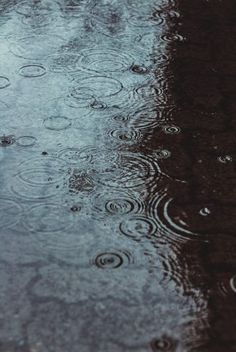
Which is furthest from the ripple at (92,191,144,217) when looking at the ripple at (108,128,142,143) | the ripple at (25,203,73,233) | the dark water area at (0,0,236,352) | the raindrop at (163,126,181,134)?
the raindrop at (163,126,181,134)

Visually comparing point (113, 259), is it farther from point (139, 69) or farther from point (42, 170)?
point (139, 69)

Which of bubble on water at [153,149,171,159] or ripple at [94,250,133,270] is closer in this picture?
ripple at [94,250,133,270]

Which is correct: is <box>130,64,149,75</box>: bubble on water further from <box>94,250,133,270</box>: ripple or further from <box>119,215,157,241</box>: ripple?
<box>94,250,133,270</box>: ripple

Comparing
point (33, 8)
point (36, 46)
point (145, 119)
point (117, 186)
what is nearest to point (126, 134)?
point (145, 119)

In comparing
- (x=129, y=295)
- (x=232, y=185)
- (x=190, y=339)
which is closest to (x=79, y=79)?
(x=232, y=185)

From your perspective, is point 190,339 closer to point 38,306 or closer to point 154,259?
point 154,259

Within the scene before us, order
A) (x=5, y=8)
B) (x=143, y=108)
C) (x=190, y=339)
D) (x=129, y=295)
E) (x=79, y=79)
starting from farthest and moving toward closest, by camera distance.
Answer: (x=5, y=8)
(x=79, y=79)
(x=143, y=108)
(x=129, y=295)
(x=190, y=339)

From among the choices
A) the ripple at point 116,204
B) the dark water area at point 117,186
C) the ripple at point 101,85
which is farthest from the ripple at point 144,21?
the ripple at point 116,204
